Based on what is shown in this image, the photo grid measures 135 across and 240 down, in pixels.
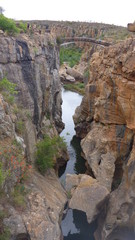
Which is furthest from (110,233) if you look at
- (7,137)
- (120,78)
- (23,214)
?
(120,78)

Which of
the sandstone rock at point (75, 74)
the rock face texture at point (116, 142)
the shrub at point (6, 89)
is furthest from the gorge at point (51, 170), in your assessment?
the sandstone rock at point (75, 74)

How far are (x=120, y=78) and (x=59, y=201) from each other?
8781 mm

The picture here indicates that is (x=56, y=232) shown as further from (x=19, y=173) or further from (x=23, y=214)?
(x=19, y=173)

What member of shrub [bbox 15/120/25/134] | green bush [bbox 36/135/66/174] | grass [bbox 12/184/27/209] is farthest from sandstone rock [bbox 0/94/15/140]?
green bush [bbox 36/135/66/174]

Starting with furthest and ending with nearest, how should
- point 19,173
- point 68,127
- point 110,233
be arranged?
point 68,127 → point 110,233 → point 19,173

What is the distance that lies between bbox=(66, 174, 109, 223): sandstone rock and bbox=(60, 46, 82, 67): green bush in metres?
55.2

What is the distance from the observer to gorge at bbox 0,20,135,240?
36.7ft

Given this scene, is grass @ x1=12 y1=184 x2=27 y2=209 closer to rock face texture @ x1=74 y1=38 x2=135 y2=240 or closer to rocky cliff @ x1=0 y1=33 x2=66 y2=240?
rocky cliff @ x1=0 y1=33 x2=66 y2=240

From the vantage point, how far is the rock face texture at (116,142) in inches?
603

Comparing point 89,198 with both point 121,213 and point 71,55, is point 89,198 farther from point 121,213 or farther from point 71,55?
point 71,55

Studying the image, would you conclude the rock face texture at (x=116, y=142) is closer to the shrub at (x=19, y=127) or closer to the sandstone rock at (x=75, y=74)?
the shrub at (x=19, y=127)

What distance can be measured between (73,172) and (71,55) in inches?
2176

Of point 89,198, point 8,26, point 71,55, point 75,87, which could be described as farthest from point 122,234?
point 71,55

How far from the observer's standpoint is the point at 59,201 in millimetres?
13867
